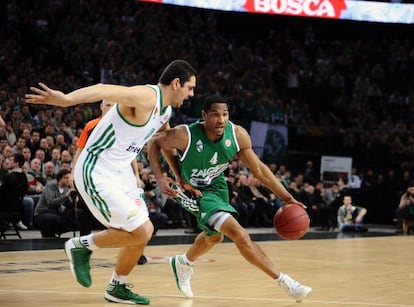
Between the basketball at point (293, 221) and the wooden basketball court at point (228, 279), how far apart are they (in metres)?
0.55

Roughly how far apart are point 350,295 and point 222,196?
4.70 ft

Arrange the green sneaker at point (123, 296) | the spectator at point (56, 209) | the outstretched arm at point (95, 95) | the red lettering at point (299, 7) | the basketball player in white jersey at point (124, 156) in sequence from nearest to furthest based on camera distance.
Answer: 1. the outstretched arm at point (95, 95)
2. the basketball player in white jersey at point (124, 156)
3. the green sneaker at point (123, 296)
4. the spectator at point (56, 209)
5. the red lettering at point (299, 7)

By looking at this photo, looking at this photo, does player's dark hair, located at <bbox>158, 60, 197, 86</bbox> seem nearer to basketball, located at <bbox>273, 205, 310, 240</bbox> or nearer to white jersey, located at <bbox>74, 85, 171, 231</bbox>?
white jersey, located at <bbox>74, 85, 171, 231</bbox>

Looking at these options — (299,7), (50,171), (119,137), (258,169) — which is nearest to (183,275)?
(258,169)

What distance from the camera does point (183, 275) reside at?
7.06 m

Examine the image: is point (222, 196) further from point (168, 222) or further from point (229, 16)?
point (229, 16)

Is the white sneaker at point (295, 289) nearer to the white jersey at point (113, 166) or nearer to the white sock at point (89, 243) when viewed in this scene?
the white jersey at point (113, 166)

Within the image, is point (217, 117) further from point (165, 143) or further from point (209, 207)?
point (209, 207)

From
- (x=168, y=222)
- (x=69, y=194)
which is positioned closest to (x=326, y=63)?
(x=168, y=222)

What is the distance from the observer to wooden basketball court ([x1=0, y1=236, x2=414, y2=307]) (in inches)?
267

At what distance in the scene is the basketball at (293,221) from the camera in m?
6.94

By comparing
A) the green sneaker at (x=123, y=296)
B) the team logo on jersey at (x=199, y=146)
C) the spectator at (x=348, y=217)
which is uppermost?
the team logo on jersey at (x=199, y=146)

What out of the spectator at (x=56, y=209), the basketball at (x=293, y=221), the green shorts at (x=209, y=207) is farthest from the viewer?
the spectator at (x=56, y=209)

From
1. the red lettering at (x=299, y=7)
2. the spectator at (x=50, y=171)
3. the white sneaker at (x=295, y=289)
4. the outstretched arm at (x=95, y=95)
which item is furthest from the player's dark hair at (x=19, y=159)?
the red lettering at (x=299, y=7)
